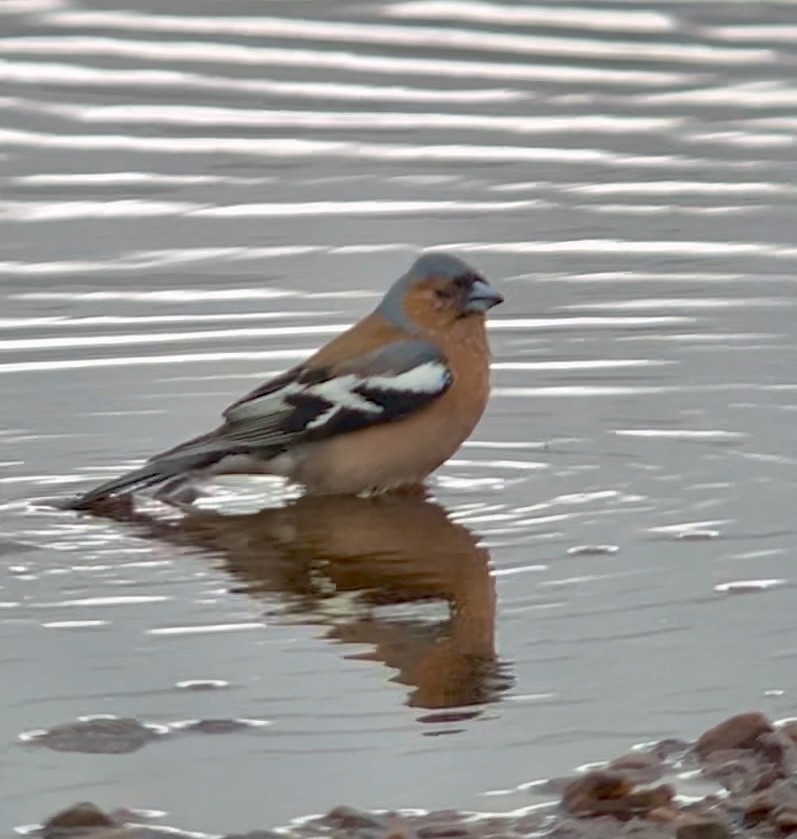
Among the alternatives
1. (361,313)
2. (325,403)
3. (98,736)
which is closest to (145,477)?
(325,403)

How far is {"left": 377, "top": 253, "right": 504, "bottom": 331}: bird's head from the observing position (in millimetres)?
10203

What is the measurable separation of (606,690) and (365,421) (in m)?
2.65

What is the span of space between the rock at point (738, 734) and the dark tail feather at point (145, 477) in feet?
10.4

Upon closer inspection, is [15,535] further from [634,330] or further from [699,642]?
[634,330]

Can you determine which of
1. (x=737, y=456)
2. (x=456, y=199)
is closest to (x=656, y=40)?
(x=456, y=199)

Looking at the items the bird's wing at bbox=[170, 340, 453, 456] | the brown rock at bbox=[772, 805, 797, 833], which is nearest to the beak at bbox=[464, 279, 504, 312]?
the bird's wing at bbox=[170, 340, 453, 456]

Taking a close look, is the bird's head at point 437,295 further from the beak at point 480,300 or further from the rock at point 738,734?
the rock at point 738,734

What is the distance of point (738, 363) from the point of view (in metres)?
11.0

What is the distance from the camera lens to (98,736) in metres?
7.04

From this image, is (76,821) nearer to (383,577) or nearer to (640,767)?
(640,767)

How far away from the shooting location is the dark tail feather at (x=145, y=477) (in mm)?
9484

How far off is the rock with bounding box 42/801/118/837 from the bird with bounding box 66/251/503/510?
345 cm

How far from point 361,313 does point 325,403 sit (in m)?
2.00

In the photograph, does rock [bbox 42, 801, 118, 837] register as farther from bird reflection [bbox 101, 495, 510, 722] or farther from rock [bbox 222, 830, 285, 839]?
bird reflection [bbox 101, 495, 510, 722]
